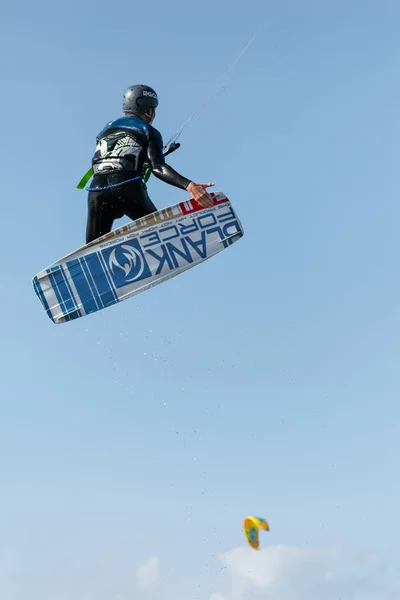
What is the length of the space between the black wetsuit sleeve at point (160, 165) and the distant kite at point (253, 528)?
4.47 meters

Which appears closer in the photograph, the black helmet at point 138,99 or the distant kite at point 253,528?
the distant kite at point 253,528

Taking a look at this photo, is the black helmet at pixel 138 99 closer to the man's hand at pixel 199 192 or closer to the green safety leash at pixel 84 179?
the green safety leash at pixel 84 179

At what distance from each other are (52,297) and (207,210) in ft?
8.33

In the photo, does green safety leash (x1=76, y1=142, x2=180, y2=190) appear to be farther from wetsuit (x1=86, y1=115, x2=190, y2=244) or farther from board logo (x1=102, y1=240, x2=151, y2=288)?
board logo (x1=102, y1=240, x2=151, y2=288)

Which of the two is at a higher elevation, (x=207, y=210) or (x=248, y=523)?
(x=207, y=210)

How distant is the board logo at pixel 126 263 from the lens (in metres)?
12.3

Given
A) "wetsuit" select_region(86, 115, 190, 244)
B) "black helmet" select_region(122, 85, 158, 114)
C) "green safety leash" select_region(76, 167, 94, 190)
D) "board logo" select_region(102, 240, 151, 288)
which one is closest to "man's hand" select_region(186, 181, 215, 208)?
"wetsuit" select_region(86, 115, 190, 244)

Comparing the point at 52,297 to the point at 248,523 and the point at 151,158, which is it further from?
the point at 248,523

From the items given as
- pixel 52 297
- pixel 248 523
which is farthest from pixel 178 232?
pixel 248 523

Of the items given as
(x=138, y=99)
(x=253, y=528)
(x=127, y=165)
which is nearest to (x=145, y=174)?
(x=127, y=165)

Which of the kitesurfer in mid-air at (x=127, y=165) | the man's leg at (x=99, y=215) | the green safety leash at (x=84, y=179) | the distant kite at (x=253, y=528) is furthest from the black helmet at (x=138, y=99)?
the distant kite at (x=253, y=528)

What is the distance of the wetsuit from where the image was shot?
11953 mm

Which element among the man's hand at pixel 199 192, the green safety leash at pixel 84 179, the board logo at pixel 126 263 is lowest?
the board logo at pixel 126 263

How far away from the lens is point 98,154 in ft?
40.2
